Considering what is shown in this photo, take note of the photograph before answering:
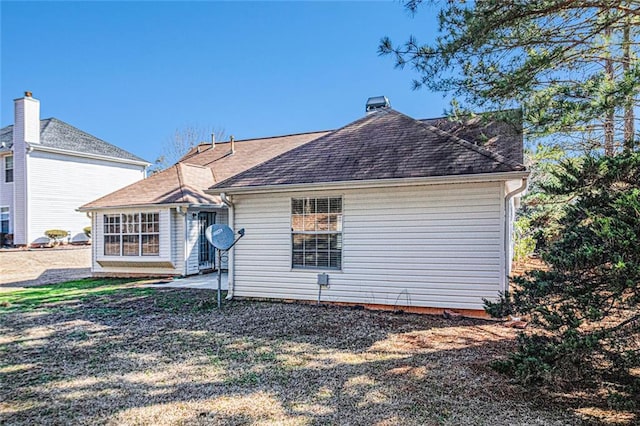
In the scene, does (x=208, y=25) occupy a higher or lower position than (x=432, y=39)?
higher

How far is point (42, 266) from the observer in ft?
53.8

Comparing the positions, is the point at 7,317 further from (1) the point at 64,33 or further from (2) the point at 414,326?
(1) the point at 64,33

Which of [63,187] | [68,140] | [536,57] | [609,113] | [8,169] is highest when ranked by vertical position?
[68,140]

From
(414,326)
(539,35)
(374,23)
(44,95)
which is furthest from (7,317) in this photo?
(44,95)

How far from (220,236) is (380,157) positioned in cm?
378

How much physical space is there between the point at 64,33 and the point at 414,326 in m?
17.4

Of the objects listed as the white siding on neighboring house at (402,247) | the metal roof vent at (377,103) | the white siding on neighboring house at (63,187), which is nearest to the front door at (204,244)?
the white siding on neighboring house at (402,247)

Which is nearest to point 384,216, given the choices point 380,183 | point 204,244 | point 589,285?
point 380,183

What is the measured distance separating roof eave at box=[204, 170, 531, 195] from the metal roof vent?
15.2 ft

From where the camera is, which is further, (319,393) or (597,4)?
(597,4)

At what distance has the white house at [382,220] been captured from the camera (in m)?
6.90

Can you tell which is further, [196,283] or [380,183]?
[196,283]

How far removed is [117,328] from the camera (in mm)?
6590

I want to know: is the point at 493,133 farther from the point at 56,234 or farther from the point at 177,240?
the point at 56,234
